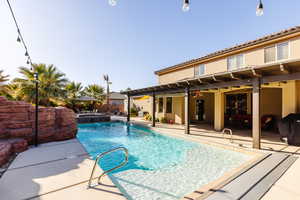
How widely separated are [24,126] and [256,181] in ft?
30.3

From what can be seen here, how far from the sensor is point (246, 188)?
301 cm

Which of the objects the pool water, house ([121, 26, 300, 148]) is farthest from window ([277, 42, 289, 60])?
the pool water

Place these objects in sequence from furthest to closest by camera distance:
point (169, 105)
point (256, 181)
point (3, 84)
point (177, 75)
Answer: point (177, 75) → point (169, 105) → point (3, 84) → point (256, 181)

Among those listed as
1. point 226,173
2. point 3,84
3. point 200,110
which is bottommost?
point 226,173

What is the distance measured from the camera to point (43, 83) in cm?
1638

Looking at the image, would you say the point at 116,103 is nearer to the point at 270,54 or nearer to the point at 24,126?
the point at 24,126

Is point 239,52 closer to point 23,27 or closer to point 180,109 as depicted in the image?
point 180,109

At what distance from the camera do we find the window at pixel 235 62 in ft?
33.6

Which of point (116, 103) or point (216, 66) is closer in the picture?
point (216, 66)

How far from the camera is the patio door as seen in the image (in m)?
14.2

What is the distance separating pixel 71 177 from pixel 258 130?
732 centimetres

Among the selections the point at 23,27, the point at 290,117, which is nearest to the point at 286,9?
the point at 290,117

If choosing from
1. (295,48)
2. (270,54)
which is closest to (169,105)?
(270,54)

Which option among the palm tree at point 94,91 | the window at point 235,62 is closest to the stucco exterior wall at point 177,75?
the window at point 235,62
